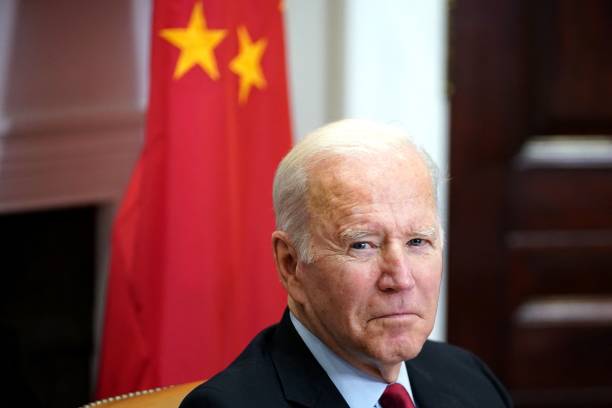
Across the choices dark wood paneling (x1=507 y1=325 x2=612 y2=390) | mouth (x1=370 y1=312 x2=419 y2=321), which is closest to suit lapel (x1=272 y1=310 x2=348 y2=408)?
mouth (x1=370 y1=312 x2=419 y2=321)

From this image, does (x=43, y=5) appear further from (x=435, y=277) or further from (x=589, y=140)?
(x=589, y=140)

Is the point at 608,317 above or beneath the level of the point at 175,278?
beneath

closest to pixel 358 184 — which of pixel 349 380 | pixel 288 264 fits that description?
pixel 288 264

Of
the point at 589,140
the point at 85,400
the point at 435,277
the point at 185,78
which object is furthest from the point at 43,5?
the point at 589,140

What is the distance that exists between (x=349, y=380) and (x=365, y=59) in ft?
4.30

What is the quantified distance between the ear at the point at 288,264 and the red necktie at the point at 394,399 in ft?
0.57

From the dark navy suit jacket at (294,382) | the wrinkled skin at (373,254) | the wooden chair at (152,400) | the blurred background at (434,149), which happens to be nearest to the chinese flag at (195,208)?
the blurred background at (434,149)

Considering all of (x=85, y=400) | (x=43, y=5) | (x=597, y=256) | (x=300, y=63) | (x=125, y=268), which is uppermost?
(x=43, y=5)

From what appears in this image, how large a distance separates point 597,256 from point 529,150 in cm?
35

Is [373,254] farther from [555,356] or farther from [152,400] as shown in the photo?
[555,356]

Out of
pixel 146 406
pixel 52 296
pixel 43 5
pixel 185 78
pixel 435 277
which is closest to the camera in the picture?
pixel 435 277

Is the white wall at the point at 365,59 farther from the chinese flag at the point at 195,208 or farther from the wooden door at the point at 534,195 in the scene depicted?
the chinese flag at the point at 195,208

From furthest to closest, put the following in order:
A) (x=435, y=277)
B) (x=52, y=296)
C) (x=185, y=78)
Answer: (x=52, y=296)
(x=185, y=78)
(x=435, y=277)

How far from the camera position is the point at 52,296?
8.07 ft
